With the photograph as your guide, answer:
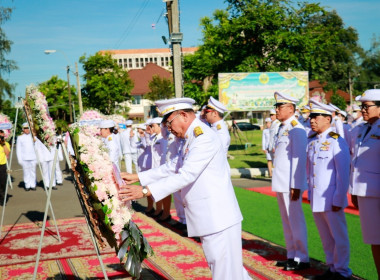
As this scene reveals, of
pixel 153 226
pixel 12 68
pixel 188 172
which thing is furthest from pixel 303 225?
pixel 12 68

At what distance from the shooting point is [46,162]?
50.3 ft

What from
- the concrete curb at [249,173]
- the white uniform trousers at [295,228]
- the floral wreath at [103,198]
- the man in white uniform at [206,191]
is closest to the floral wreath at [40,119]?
the floral wreath at [103,198]

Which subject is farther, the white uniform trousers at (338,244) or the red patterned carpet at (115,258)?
the red patterned carpet at (115,258)

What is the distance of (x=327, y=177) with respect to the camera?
550 centimetres

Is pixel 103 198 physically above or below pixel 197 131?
below

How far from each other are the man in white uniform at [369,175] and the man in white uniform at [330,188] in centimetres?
25

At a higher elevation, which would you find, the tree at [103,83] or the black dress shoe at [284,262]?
the tree at [103,83]

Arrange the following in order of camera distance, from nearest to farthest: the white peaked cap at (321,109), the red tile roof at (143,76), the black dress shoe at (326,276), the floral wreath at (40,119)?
the black dress shoe at (326,276)
the white peaked cap at (321,109)
the floral wreath at (40,119)
the red tile roof at (143,76)

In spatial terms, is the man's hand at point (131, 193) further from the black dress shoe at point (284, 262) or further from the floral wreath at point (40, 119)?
the floral wreath at point (40, 119)

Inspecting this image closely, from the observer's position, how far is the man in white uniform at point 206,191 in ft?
13.0

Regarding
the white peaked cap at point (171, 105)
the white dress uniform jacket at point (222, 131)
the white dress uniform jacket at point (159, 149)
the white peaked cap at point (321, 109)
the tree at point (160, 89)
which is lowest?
the white dress uniform jacket at point (159, 149)

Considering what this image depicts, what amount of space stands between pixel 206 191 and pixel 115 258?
11.7 ft

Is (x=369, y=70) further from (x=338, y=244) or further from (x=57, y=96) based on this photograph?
(x=338, y=244)

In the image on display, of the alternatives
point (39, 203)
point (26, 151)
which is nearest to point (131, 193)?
point (39, 203)
